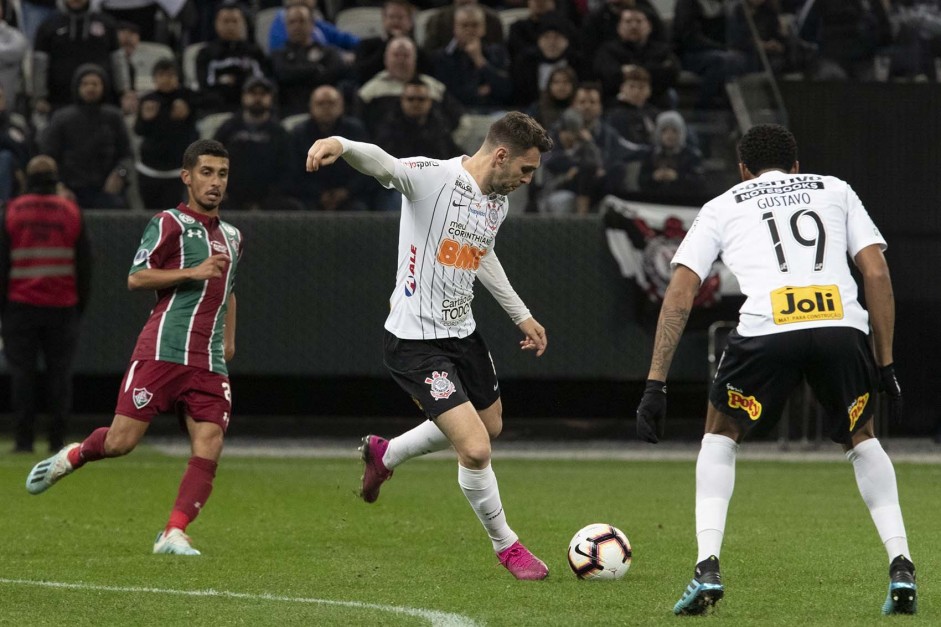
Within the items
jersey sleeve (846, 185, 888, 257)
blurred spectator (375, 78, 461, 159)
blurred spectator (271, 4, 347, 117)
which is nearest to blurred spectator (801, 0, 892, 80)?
blurred spectator (375, 78, 461, 159)

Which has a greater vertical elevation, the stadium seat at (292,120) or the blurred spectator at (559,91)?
the blurred spectator at (559,91)

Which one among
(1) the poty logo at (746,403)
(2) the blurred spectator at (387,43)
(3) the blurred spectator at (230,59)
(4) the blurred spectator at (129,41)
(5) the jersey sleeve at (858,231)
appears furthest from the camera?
(4) the blurred spectator at (129,41)

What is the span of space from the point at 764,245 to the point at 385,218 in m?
9.69

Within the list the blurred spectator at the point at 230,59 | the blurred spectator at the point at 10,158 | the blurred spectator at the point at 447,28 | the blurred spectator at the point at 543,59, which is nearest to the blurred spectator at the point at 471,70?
the blurred spectator at the point at 543,59

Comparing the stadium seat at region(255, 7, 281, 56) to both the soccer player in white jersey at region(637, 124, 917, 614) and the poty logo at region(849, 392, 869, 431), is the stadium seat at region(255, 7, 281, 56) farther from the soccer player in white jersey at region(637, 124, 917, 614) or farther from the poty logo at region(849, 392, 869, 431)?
the poty logo at region(849, 392, 869, 431)

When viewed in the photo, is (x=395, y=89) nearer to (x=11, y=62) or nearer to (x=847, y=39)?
(x=11, y=62)

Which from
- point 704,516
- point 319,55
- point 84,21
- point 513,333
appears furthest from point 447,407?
point 84,21

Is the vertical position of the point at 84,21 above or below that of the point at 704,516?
above

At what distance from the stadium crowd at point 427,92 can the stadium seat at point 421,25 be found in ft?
1.88

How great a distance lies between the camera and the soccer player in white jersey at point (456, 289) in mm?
7184

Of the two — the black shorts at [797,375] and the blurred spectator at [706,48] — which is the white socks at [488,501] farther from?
the blurred spectator at [706,48]

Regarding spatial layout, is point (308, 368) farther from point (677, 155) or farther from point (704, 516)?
point (704, 516)

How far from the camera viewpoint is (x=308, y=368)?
51.5 ft

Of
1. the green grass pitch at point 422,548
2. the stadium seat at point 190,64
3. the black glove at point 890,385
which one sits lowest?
the green grass pitch at point 422,548
